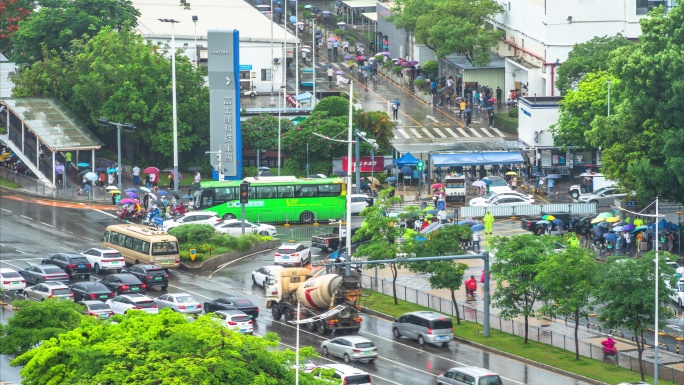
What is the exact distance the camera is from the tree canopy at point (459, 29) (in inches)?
5404

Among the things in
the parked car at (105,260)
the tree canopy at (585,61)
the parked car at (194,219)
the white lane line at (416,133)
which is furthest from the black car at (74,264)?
the tree canopy at (585,61)

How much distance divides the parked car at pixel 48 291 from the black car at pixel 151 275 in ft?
15.2

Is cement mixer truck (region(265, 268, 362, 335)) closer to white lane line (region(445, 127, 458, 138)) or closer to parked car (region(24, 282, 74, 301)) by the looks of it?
parked car (region(24, 282, 74, 301))

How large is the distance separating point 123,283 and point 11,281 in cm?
601

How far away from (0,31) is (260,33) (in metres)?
22.3

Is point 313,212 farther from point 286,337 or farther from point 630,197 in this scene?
point 286,337

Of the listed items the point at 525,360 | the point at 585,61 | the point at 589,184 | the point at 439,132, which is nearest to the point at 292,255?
the point at 525,360

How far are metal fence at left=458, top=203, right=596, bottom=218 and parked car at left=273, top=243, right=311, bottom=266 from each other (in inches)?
585

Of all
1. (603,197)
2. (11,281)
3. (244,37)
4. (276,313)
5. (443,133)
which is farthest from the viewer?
(244,37)

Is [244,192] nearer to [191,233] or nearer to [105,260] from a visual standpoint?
[191,233]

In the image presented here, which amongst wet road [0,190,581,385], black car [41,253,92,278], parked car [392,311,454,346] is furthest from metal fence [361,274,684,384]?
black car [41,253,92,278]

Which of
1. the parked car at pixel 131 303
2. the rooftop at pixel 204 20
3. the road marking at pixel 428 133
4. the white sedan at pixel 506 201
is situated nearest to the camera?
the parked car at pixel 131 303

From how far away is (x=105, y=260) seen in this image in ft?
295

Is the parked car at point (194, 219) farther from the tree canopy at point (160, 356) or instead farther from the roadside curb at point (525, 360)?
the tree canopy at point (160, 356)
